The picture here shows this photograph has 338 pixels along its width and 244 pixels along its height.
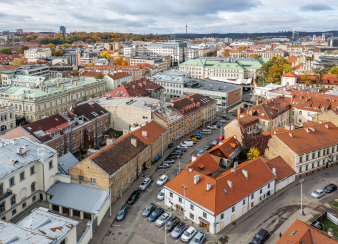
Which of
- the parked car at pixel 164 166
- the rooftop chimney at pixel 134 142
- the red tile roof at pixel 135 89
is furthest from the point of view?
the red tile roof at pixel 135 89

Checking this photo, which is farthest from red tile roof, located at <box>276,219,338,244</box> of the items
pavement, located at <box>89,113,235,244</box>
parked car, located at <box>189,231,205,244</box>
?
pavement, located at <box>89,113,235,244</box>

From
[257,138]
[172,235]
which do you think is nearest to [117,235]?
[172,235]

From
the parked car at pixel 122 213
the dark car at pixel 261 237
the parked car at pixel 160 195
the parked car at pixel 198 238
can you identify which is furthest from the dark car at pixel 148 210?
the dark car at pixel 261 237

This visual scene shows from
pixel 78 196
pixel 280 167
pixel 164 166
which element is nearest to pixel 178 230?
pixel 78 196

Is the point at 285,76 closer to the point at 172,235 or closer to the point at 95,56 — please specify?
the point at 172,235

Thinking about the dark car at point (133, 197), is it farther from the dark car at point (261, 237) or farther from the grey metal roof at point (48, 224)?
the dark car at point (261, 237)

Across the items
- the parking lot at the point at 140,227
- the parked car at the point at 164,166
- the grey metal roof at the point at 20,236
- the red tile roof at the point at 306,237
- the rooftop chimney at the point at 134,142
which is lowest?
the parking lot at the point at 140,227

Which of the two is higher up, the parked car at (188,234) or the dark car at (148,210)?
the dark car at (148,210)
